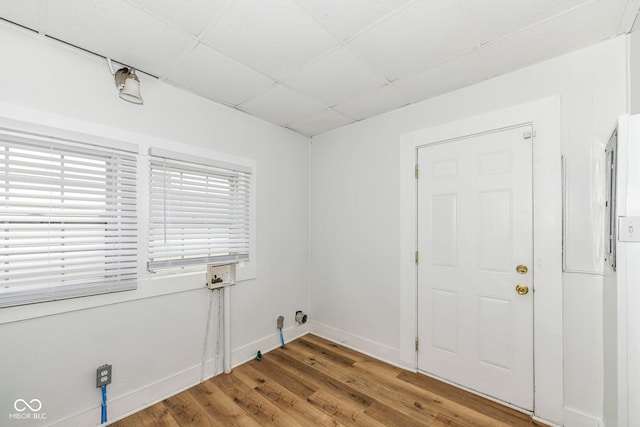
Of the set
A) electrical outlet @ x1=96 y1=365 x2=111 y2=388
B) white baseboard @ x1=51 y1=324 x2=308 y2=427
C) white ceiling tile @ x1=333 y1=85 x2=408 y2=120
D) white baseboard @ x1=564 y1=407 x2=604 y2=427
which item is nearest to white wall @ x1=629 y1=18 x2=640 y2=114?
white ceiling tile @ x1=333 y1=85 x2=408 y2=120

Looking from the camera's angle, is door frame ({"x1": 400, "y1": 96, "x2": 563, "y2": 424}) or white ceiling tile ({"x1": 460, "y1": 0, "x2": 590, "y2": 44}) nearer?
white ceiling tile ({"x1": 460, "y1": 0, "x2": 590, "y2": 44})

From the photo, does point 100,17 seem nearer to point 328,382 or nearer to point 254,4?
point 254,4

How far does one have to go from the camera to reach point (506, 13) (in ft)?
5.01

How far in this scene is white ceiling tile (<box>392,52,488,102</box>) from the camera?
1.99 meters

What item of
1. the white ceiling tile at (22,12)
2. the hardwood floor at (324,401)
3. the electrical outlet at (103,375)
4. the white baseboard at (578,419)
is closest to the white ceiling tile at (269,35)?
the white ceiling tile at (22,12)

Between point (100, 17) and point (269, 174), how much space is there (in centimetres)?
179

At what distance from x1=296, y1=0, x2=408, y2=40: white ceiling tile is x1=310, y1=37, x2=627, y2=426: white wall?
119cm

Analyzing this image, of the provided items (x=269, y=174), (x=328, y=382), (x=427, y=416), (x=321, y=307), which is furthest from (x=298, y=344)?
(x=269, y=174)

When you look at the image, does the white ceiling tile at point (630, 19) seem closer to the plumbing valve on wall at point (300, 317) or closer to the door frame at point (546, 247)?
the door frame at point (546, 247)

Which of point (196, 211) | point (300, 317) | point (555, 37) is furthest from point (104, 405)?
point (555, 37)

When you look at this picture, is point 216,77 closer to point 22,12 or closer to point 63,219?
point 22,12

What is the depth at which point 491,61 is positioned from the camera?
1.96 metres

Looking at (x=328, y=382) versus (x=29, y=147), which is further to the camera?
(x=328, y=382)

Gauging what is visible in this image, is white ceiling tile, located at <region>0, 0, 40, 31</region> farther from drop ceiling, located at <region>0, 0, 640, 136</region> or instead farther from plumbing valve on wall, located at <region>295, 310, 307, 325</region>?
plumbing valve on wall, located at <region>295, 310, 307, 325</region>
